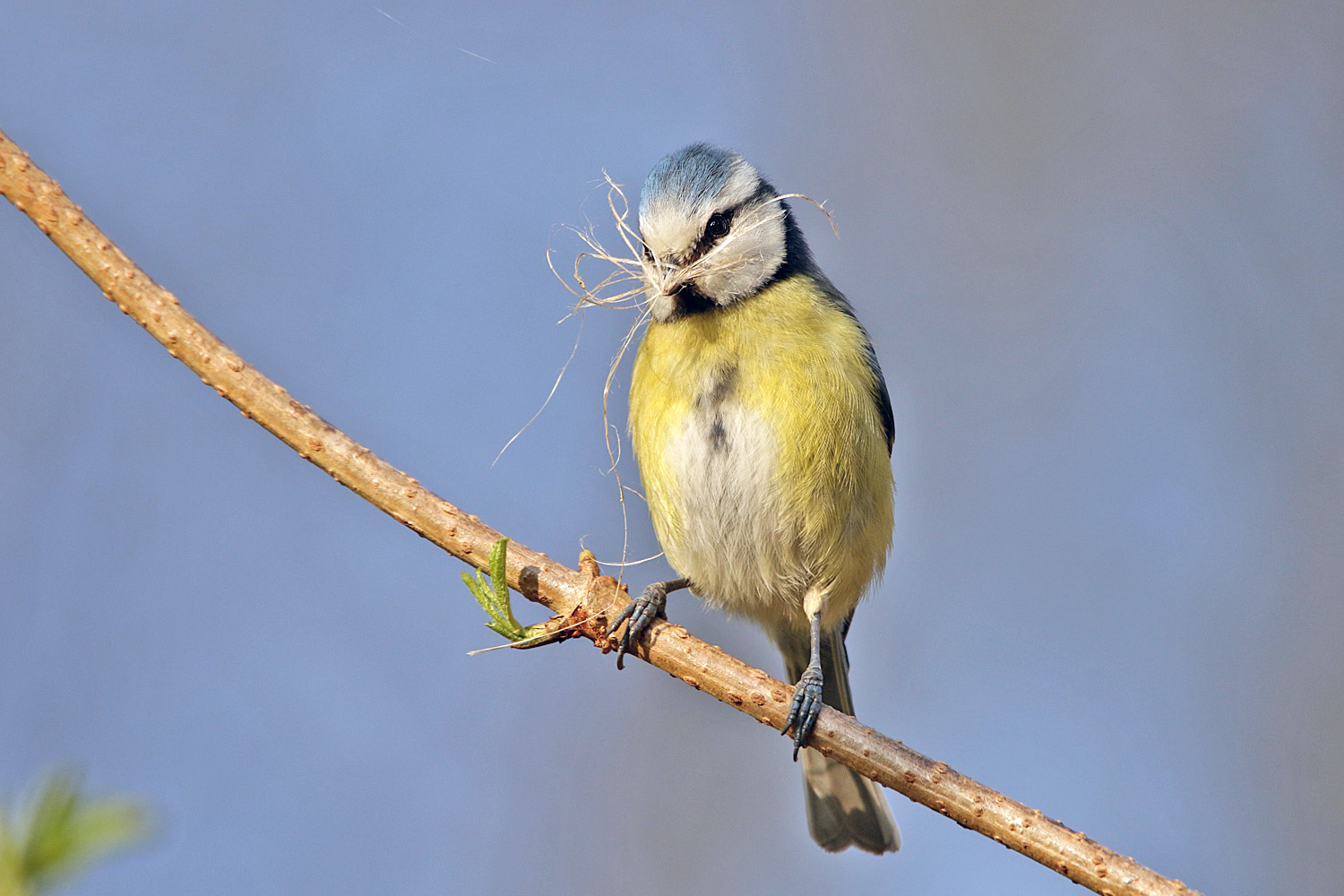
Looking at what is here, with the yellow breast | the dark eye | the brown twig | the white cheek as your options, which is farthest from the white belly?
the brown twig

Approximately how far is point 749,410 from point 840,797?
1.29 m

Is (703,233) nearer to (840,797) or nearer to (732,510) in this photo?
(732,510)

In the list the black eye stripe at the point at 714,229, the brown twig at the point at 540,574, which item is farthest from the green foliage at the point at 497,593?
the black eye stripe at the point at 714,229

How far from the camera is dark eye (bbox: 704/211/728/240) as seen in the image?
2707 millimetres

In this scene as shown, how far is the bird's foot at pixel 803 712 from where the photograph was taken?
2.14m

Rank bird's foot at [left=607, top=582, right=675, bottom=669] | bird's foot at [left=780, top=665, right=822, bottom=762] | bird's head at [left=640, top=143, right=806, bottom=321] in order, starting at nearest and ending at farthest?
bird's foot at [left=607, top=582, right=675, bottom=669] → bird's foot at [left=780, top=665, right=822, bottom=762] → bird's head at [left=640, top=143, right=806, bottom=321]

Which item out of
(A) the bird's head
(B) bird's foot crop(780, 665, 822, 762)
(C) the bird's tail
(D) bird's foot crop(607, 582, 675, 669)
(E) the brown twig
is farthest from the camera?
(C) the bird's tail

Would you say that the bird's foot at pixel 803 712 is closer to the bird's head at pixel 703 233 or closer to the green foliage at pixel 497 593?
the green foliage at pixel 497 593

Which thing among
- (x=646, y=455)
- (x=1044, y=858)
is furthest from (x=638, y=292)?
(x=1044, y=858)

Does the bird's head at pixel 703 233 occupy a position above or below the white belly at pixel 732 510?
above

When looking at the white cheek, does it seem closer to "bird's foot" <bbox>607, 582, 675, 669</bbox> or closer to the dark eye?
the dark eye

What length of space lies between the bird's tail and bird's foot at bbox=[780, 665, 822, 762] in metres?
0.78

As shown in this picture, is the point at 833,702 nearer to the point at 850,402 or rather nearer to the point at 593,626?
the point at 850,402

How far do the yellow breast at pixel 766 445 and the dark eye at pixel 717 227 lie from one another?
19cm
